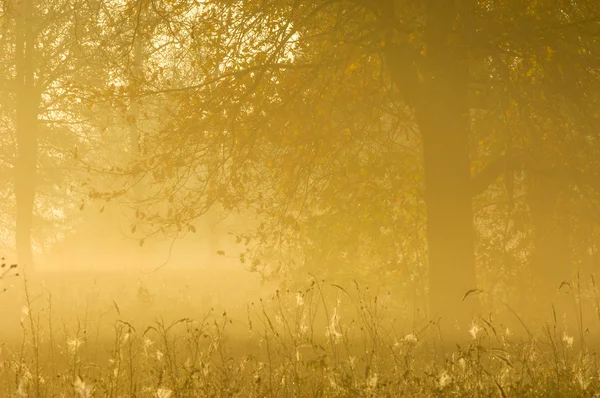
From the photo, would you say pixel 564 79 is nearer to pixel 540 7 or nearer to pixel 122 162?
pixel 540 7

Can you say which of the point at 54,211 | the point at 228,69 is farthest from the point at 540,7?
the point at 54,211

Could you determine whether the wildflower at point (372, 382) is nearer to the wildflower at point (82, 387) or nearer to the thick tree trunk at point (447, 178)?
the wildflower at point (82, 387)

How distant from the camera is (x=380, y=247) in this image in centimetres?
1118

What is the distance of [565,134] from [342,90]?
3.25 metres

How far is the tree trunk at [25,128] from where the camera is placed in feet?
72.8

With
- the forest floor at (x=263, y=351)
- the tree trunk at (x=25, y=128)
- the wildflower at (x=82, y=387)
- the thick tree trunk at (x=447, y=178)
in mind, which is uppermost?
the tree trunk at (x=25, y=128)

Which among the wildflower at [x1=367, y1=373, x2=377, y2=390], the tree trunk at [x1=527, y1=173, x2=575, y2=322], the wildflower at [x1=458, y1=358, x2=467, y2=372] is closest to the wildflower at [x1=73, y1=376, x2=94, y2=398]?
the wildflower at [x1=367, y1=373, x2=377, y2=390]

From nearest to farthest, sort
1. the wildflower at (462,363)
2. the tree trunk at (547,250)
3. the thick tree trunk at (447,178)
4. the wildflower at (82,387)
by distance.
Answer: the wildflower at (82,387)
the wildflower at (462,363)
the thick tree trunk at (447,178)
the tree trunk at (547,250)

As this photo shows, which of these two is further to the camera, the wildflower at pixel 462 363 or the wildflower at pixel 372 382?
the wildflower at pixel 462 363

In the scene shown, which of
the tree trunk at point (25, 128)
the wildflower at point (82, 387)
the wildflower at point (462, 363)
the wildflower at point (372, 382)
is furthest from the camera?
the tree trunk at point (25, 128)

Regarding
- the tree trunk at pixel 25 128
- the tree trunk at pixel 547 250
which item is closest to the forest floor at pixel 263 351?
the tree trunk at pixel 547 250

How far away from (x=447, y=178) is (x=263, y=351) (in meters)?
3.47

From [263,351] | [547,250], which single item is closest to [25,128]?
[263,351]

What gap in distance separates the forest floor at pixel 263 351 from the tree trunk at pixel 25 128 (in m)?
4.61
